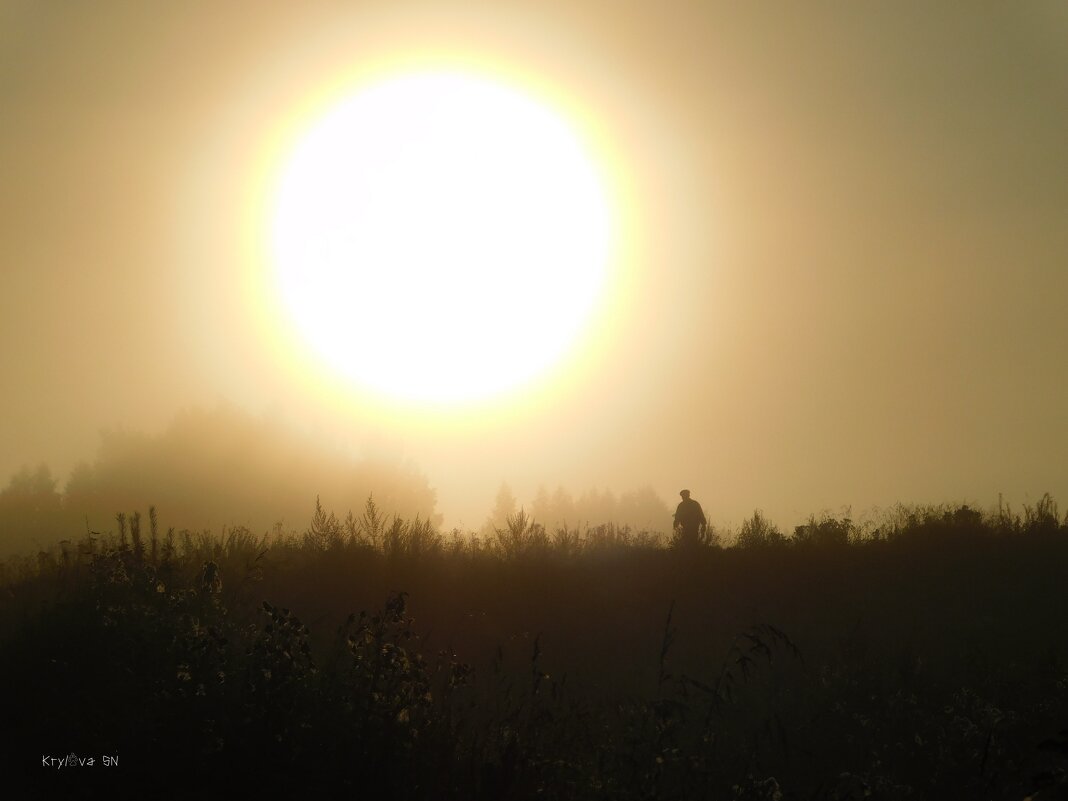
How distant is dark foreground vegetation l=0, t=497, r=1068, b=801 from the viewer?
5496 mm

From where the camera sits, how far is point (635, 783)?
222 inches

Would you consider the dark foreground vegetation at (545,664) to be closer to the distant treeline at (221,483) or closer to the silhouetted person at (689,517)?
the silhouetted person at (689,517)

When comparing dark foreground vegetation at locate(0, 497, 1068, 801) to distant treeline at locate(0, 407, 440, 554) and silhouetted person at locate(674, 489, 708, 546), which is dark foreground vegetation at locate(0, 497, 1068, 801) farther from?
distant treeline at locate(0, 407, 440, 554)

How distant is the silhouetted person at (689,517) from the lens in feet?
50.4

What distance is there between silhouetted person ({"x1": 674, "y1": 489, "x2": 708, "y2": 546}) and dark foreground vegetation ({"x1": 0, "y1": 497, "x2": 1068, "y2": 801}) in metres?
0.70

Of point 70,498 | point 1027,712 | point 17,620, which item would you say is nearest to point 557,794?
point 1027,712

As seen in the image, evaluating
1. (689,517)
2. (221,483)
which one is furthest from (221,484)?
(689,517)

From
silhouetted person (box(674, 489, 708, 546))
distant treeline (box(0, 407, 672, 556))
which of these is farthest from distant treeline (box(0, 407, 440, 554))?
silhouetted person (box(674, 489, 708, 546))

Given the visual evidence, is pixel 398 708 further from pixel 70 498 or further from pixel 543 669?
pixel 70 498

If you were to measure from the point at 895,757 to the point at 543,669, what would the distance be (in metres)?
3.52

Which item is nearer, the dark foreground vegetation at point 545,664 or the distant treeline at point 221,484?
the dark foreground vegetation at point 545,664

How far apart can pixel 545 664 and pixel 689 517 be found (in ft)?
22.4

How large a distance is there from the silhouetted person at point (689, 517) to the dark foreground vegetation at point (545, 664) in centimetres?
70

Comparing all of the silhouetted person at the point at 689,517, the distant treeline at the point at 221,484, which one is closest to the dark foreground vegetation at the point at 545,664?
the silhouetted person at the point at 689,517
